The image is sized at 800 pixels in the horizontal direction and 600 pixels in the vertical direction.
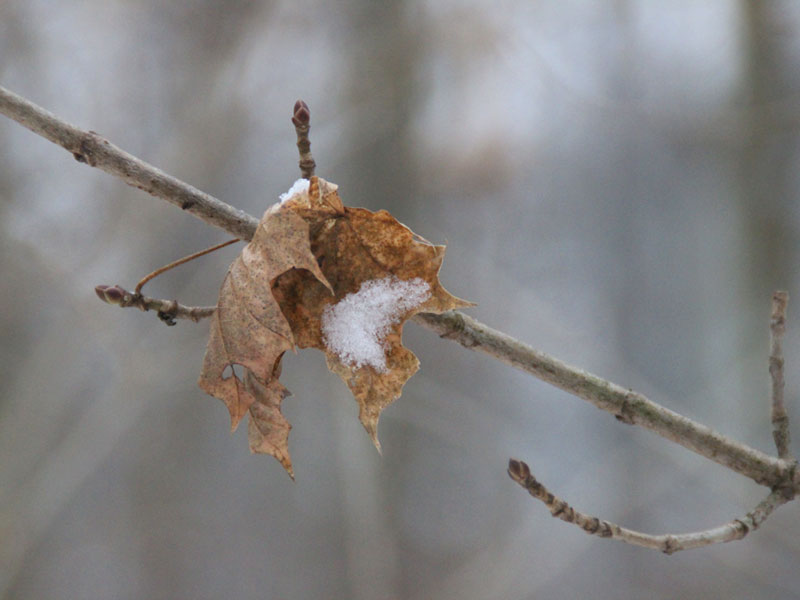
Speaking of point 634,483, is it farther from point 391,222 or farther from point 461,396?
point 391,222

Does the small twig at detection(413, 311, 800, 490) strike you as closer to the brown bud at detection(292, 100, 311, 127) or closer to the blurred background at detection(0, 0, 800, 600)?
the brown bud at detection(292, 100, 311, 127)

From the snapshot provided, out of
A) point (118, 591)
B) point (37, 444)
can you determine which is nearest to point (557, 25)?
point (37, 444)

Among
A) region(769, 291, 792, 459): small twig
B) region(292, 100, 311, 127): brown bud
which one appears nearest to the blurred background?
region(769, 291, 792, 459): small twig

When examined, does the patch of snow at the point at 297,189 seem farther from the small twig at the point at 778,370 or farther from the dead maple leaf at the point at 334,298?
the small twig at the point at 778,370

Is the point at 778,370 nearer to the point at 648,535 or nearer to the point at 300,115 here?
the point at 648,535

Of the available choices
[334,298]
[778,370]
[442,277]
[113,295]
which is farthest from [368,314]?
A: [442,277]
